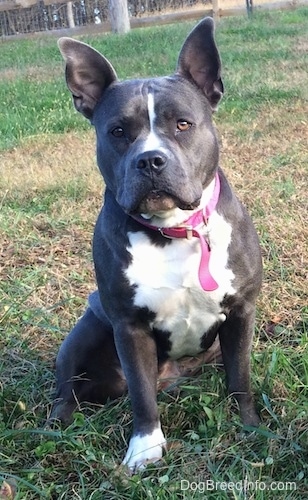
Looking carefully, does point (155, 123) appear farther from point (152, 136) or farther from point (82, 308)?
point (82, 308)

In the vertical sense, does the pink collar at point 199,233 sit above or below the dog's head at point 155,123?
below

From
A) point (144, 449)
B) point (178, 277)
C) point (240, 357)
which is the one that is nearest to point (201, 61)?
point (178, 277)

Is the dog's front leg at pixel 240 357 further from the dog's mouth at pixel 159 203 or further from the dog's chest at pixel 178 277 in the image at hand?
the dog's mouth at pixel 159 203

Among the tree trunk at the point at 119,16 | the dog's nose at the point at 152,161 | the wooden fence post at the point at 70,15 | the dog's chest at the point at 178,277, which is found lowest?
the wooden fence post at the point at 70,15

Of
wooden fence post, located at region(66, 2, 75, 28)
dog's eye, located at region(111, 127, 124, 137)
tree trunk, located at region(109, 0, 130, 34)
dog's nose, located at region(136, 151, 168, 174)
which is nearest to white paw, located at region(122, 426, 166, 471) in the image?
dog's nose, located at region(136, 151, 168, 174)

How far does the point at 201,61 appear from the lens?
105 inches

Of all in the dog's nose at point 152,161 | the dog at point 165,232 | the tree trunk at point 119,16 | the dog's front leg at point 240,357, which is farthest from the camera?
the tree trunk at point 119,16

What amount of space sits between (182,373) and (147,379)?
1.30ft

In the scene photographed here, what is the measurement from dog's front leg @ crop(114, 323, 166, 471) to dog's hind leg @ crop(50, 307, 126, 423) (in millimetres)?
252

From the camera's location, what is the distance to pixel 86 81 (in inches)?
107

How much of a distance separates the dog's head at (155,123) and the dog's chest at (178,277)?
0.41 ft

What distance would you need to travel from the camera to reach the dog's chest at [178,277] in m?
2.49

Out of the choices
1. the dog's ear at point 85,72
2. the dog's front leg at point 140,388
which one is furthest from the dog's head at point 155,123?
the dog's front leg at point 140,388

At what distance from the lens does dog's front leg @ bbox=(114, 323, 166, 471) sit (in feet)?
8.35
